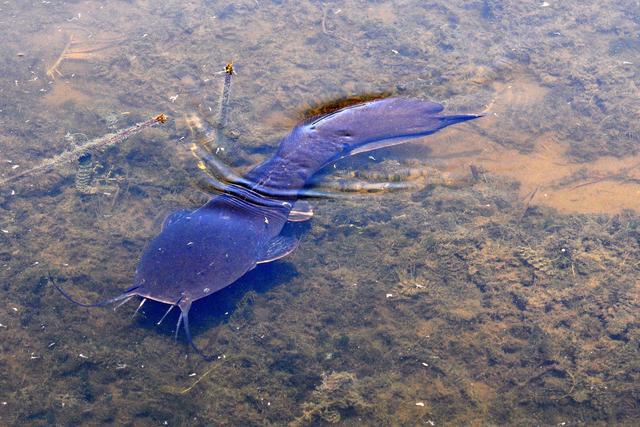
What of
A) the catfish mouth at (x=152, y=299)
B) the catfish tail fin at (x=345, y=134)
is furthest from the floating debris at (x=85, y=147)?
the catfish mouth at (x=152, y=299)

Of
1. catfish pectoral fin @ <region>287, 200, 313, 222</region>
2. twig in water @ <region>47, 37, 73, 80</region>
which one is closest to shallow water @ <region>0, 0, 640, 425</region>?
twig in water @ <region>47, 37, 73, 80</region>

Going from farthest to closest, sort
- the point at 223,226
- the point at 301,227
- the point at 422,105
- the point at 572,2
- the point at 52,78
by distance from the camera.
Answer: the point at 572,2 → the point at 52,78 → the point at 422,105 → the point at 301,227 → the point at 223,226

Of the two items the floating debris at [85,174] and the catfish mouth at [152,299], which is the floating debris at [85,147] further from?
the catfish mouth at [152,299]

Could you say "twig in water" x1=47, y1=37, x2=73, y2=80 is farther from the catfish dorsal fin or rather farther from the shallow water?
the catfish dorsal fin

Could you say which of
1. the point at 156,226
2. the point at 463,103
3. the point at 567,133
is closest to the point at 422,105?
the point at 463,103

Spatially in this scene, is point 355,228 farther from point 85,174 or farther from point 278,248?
point 85,174

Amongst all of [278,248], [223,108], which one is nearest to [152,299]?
[278,248]

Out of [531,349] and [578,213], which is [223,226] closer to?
[531,349]
